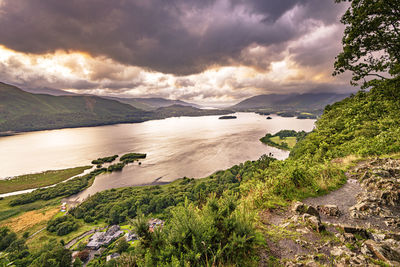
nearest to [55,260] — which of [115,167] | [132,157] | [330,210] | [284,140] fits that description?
[330,210]

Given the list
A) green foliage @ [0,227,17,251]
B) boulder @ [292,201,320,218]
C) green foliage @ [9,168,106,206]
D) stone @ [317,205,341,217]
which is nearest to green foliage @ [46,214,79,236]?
green foliage @ [0,227,17,251]

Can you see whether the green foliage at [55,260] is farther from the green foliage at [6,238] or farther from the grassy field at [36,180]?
the grassy field at [36,180]

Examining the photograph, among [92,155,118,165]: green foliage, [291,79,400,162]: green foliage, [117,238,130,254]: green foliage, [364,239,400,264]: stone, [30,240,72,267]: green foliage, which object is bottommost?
[117,238,130,254]: green foliage

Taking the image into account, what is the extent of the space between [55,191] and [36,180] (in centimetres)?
2043

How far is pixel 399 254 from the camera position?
3426 millimetres

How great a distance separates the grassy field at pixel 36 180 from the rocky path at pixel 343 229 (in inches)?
3976

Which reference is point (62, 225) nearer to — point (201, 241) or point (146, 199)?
point (146, 199)

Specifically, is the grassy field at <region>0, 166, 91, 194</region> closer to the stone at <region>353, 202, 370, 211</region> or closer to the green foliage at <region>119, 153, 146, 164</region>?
the green foliage at <region>119, 153, 146, 164</region>

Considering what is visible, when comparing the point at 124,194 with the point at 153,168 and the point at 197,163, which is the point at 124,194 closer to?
the point at 153,168

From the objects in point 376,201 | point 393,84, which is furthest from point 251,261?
point 393,84

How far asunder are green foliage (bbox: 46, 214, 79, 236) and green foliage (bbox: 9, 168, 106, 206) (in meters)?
17.4

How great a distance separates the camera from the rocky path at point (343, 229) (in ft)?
11.9

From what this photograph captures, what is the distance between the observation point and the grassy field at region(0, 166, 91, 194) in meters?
70.4

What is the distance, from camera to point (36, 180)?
246ft
